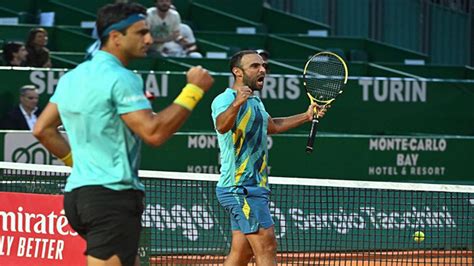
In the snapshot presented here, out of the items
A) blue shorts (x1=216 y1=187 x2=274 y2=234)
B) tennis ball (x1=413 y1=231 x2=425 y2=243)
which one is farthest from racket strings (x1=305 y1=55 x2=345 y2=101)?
tennis ball (x1=413 y1=231 x2=425 y2=243)

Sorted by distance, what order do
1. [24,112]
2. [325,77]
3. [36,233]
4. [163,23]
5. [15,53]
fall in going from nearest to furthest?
[325,77] → [36,233] → [24,112] → [15,53] → [163,23]

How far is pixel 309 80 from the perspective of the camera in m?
9.10

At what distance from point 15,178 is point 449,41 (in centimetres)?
1155

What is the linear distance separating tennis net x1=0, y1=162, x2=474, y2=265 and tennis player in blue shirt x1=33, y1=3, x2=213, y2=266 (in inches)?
216

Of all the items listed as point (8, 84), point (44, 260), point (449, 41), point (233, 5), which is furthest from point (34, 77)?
point (449, 41)

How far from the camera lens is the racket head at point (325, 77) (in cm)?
901

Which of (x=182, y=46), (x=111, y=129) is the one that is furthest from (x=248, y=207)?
(x=182, y=46)

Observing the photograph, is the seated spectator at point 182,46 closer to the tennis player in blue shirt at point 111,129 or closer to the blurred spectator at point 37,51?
the blurred spectator at point 37,51

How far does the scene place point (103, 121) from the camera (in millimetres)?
5531

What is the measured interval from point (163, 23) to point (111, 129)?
33.1 feet

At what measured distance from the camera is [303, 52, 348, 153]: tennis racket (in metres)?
9.01

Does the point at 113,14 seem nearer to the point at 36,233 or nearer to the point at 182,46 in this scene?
the point at 36,233

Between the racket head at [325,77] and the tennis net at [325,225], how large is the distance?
2.11 m

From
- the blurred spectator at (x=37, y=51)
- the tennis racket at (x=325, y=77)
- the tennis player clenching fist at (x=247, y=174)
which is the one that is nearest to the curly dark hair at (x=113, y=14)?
the tennis player clenching fist at (x=247, y=174)
